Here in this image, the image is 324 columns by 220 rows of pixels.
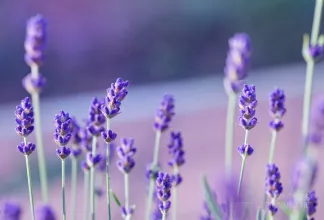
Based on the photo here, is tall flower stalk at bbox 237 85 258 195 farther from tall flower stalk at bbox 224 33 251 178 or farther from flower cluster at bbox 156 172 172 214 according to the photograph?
tall flower stalk at bbox 224 33 251 178

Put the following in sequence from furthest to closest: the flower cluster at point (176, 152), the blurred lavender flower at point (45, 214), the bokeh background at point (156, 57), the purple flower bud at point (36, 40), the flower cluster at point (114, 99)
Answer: the bokeh background at point (156, 57) → the purple flower bud at point (36, 40) → the flower cluster at point (176, 152) → the flower cluster at point (114, 99) → the blurred lavender flower at point (45, 214)

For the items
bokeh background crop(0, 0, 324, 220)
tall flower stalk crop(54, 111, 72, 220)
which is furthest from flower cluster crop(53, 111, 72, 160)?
bokeh background crop(0, 0, 324, 220)

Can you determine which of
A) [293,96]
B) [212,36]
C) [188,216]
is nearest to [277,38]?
[212,36]

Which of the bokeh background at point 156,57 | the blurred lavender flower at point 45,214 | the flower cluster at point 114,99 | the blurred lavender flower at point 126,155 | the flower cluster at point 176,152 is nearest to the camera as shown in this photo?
the blurred lavender flower at point 45,214

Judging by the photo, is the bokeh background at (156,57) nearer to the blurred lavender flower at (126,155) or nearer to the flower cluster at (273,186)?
the blurred lavender flower at (126,155)

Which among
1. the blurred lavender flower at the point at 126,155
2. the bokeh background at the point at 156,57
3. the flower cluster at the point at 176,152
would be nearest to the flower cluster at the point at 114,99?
the blurred lavender flower at the point at 126,155

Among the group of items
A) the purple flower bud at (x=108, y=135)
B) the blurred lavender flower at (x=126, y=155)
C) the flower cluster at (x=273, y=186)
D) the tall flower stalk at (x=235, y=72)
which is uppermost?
the tall flower stalk at (x=235, y=72)
